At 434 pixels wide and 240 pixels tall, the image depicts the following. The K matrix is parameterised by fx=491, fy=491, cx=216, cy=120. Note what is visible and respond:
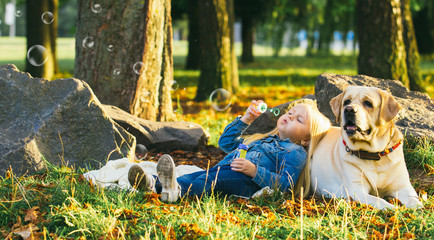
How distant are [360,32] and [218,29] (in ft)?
9.93

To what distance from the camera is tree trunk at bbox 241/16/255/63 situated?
26.7 m

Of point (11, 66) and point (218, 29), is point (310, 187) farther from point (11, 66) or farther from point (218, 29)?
point (218, 29)

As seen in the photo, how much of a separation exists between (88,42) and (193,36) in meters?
13.8

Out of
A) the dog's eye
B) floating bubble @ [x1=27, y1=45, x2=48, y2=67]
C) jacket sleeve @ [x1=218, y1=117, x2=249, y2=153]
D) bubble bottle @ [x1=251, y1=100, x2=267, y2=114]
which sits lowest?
jacket sleeve @ [x1=218, y1=117, x2=249, y2=153]

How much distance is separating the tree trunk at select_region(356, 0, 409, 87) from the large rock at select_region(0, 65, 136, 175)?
20.1 ft

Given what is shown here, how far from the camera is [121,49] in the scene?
6.36m

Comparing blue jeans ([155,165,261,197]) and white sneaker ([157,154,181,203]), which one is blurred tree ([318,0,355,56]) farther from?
white sneaker ([157,154,181,203])

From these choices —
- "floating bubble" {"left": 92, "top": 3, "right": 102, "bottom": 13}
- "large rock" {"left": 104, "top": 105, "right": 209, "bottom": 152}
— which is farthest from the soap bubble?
"floating bubble" {"left": 92, "top": 3, "right": 102, "bottom": 13}

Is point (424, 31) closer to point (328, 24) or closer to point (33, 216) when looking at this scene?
point (328, 24)

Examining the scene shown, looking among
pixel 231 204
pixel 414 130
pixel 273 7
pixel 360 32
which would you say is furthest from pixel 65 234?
pixel 273 7

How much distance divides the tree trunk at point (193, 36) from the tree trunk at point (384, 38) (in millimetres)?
10353

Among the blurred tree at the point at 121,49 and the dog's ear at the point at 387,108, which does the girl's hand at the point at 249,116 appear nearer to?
the dog's ear at the point at 387,108

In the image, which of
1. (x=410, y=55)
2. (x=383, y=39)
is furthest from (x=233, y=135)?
(x=410, y=55)

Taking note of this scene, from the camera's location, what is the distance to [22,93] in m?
4.99
